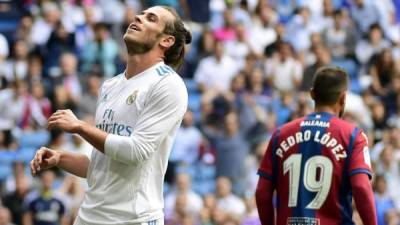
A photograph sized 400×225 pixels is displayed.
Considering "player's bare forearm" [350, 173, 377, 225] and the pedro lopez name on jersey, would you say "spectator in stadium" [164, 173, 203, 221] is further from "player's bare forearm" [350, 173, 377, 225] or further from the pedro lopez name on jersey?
"player's bare forearm" [350, 173, 377, 225]

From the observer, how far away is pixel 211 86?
1797 centimetres

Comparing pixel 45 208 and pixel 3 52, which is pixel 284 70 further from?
pixel 45 208

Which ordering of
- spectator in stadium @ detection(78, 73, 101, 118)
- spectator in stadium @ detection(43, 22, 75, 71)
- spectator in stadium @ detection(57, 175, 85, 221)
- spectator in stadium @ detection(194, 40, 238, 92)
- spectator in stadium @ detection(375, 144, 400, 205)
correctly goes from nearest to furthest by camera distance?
spectator in stadium @ detection(57, 175, 85, 221) < spectator in stadium @ detection(78, 73, 101, 118) < spectator in stadium @ detection(375, 144, 400, 205) < spectator in stadium @ detection(43, 22, 75, 71) < spectator in stadium @ detection(194, 40, 238, 92)

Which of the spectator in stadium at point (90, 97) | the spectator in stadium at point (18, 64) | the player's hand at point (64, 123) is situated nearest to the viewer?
the player's hand at point (64, 123)

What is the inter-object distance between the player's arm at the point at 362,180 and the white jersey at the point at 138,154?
116cm

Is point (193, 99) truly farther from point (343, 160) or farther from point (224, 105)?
point (343, 160)

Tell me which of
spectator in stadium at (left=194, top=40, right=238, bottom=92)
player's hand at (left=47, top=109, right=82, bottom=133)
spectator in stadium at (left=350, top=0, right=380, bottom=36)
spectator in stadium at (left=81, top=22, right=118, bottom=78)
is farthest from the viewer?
spectator in stadium at (left=350, top=0, right=380, bottom=36)

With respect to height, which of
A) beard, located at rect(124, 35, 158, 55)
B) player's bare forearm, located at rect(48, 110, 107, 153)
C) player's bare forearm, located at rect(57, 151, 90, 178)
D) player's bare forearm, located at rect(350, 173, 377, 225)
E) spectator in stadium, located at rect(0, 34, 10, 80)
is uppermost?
spectator in stadium, located at rect(0, 34, 10, 80)

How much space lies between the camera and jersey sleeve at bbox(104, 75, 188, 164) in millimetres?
6551

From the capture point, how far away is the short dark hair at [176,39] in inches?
275

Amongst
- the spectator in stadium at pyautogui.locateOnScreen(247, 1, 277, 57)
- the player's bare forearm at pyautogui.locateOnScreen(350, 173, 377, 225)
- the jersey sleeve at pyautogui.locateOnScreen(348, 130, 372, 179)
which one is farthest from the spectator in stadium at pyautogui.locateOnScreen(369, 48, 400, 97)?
the player's bare forearm at pyautogui.locateOnScreen(350, 173, 377, 225)

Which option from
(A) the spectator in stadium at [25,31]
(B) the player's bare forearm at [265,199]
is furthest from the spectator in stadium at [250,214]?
(B) the player's bare forearm at [265,199]

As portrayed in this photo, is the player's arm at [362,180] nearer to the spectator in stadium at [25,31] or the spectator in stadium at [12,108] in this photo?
the spectator in stadium at [12,108]

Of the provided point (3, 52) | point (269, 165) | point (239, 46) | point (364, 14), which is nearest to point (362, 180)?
point (269, 165)
